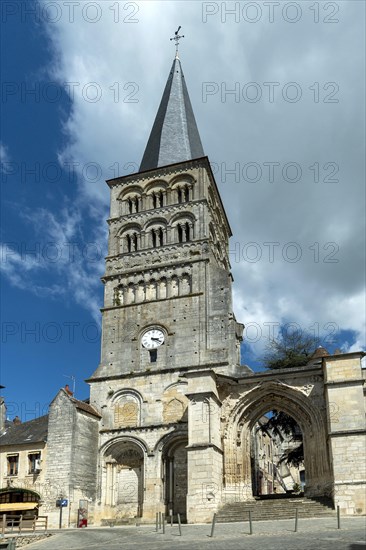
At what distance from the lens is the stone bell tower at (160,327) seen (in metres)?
29.7

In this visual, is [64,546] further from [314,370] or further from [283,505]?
[314,370]

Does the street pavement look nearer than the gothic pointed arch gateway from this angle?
Yes

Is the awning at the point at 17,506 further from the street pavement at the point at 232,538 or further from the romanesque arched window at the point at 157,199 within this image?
the romanesque arched window at the point at 157,199

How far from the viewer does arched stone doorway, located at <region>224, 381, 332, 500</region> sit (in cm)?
2609

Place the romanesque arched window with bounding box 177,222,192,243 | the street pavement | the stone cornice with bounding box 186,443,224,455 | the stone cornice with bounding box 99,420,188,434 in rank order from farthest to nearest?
the romanesque arched window with bounding box 177,222,192,243
the stone cornice with bounding box 99,420,188,434
the stone cornice with bounding box 186,443,224,455
the street pavement

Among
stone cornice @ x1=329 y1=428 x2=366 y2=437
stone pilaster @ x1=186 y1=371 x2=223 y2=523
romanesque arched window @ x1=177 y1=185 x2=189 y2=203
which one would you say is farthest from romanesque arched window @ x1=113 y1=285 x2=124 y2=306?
stone cornice @ x1=329 y1=428 x2=366 y2=437

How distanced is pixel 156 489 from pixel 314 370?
10194 mm

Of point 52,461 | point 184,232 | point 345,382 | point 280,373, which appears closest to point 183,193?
point 184,232

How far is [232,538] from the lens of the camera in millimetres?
18203

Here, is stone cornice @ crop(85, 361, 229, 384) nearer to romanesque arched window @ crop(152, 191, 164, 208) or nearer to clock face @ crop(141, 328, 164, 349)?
clock face @ crop(141, 328, 164, 349)

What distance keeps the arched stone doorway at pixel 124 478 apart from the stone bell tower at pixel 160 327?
0.17 feet

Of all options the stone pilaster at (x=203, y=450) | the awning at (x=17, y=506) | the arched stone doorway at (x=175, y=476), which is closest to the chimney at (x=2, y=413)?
the awning at (x=17, y=506)

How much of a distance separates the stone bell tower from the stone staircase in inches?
66.4

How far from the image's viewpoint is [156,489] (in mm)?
29031
